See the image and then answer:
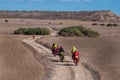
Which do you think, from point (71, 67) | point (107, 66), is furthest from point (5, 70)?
point (107, 66)

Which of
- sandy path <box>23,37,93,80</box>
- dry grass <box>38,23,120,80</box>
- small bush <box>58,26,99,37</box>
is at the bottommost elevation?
small bush <box>58,26,99,37</box>

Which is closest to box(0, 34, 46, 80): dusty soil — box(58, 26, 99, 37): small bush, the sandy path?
the sandy path

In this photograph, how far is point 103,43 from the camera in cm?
5369

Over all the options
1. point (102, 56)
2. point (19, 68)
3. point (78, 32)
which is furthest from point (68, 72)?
point (78, 32)

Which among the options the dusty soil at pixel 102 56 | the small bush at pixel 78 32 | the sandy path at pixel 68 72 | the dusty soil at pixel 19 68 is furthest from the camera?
the small bush at pixel 78 32

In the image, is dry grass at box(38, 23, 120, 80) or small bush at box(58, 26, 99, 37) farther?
small bush at box(58, 26, 99, 37)

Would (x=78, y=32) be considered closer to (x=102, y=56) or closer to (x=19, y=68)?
(x=102, y=56)

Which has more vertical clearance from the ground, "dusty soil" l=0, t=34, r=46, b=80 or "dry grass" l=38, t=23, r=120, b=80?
"dusty soil" l=0, t=34, r=46, b=80

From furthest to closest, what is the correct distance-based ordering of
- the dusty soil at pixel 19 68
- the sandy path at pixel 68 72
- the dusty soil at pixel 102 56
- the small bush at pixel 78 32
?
1. the small bush at pixel 78 32
2. the dusty soil at pixel 102 56
3. the sandy path at pixel 68 72
4. the dusty soil at pixel 19 68

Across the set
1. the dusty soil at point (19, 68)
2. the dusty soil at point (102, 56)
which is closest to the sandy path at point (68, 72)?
the dusty soil at point (19, 68)

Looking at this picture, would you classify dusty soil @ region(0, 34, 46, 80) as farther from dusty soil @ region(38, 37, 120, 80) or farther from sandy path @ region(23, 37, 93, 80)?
dusty soil @ region(38, 37, 120, 80)

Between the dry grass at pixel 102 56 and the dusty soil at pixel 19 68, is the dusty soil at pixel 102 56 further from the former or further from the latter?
the dusty soil at pixel 19 68

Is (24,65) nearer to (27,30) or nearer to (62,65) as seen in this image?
(62,65)

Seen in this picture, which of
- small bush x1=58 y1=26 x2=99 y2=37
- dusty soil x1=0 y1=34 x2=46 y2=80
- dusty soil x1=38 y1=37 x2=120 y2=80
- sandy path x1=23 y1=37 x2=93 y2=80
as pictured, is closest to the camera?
dusty soil x1=0 y1=34 x2=46 y2=80
